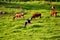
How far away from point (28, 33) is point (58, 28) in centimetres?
377

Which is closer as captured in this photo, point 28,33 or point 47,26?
point 28,33

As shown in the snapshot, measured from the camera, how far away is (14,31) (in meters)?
22.6

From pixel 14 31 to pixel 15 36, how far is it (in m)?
1.96

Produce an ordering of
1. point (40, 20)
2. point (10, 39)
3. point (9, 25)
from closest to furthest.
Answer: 1. point (10, 39)
2. point (9, 25)
3. point (40, 20)

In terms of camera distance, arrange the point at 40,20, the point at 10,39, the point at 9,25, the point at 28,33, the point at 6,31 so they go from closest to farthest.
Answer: the point at 10,39, the point at 28,33, the point at 6,31, the point at 9,25, the point at 40,20

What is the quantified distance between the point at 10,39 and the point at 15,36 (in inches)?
41.0

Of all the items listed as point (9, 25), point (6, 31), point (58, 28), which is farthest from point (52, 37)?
point (9, 25)

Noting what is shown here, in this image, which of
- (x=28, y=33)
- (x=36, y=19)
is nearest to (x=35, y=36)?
(x=28, y=33)

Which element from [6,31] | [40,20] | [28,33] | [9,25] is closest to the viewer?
[28,33]

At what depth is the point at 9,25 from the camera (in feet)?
83.9

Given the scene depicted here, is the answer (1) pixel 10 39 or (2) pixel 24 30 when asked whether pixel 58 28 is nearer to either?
(2) pixel 24 30

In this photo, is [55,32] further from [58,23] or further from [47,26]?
[58,23]

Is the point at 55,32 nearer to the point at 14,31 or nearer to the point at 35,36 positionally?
the point at 35,36

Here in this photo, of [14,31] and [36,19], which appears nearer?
[14,31]
